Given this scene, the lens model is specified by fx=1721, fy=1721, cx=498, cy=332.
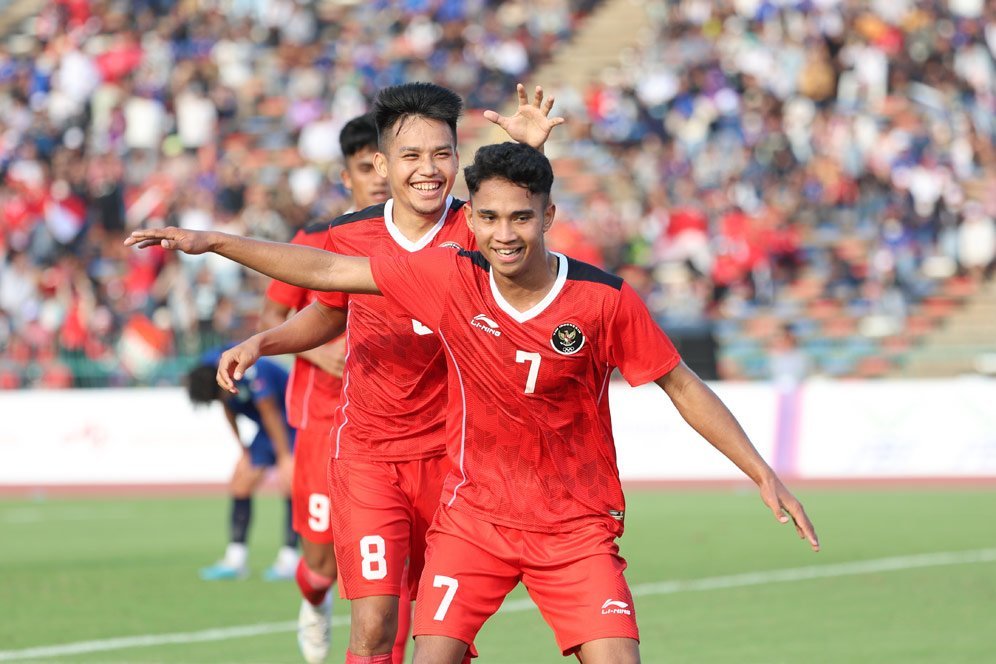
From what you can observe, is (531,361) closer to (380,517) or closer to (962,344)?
(380,517)

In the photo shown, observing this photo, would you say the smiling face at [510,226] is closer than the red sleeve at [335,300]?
Yes

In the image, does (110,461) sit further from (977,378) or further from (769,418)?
(977,378)

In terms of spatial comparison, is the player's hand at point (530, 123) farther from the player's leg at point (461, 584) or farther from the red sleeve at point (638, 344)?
the player's leg at point (461, 584)

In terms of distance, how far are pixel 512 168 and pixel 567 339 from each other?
61 centimetres

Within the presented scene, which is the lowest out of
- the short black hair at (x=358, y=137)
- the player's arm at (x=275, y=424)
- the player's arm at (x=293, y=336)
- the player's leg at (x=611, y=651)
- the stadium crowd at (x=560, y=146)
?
the player's leg at (x=611, y=651)

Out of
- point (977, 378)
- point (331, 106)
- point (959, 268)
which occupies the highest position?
point (331, 106)

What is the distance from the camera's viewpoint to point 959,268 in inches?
1023

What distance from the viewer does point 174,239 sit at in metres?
5.70

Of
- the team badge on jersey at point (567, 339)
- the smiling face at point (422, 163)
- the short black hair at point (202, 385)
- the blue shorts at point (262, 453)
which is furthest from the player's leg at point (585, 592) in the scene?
the blue shorts at point (262, 453)

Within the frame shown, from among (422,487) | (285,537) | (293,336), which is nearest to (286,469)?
(285,537)

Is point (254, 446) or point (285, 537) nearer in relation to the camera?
point (285, 537)

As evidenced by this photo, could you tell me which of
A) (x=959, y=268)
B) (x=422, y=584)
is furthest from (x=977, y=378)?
(x=422, y=584)

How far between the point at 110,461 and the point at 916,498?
9.57m

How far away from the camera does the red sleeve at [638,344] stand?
585 centimetres
